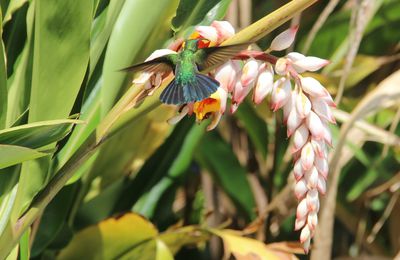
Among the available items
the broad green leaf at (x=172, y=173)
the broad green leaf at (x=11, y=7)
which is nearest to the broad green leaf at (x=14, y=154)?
the broad green leaf at (x=11, y=7)

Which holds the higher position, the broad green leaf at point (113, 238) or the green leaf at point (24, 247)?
the green leaf at point (24, 247)

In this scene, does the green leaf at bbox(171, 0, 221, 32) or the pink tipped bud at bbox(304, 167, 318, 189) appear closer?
the pink tipped bud at bbox(304, 167, 318, 189)

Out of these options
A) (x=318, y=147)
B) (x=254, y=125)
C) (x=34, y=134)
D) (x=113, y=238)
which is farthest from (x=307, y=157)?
(x=254, y=125)

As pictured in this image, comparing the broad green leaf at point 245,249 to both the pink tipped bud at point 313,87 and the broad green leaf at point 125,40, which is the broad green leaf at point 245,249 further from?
the pink tipped bud at point 313,87

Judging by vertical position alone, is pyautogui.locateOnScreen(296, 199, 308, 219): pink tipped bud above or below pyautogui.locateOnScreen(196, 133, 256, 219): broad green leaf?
above

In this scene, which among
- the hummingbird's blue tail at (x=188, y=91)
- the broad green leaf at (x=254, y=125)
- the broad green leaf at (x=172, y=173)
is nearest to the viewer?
the hummingbird's blue tail at (x=188, y=91)

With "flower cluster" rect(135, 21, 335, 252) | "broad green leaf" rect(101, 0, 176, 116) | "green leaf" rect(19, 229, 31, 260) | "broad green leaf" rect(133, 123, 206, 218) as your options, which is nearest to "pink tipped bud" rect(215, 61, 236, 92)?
"flower cluster" rect(135, 21, 335, 252)

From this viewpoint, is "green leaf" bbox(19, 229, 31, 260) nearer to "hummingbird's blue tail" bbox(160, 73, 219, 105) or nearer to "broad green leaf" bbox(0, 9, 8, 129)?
"broad green leaf" bbox(0, 9, 8, 129)
